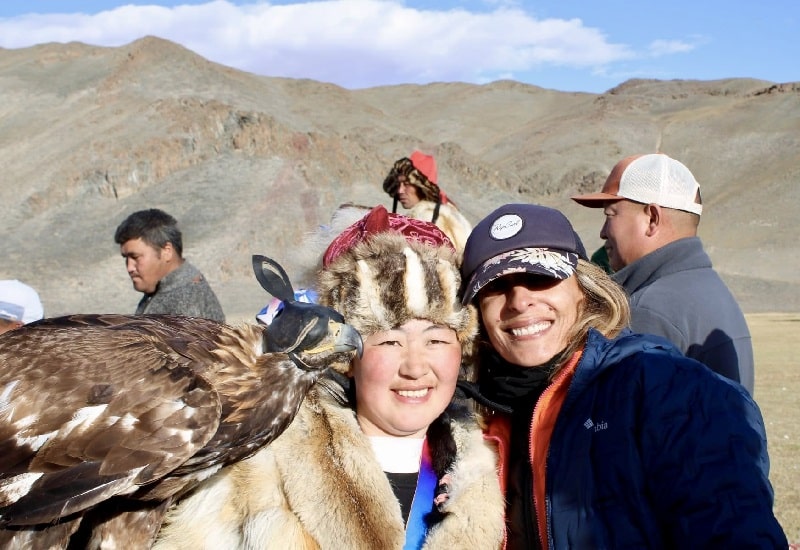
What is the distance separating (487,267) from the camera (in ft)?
8.47

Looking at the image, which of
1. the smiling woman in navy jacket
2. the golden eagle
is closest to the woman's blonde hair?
the smiling woman in navy jacket

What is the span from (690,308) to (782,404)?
32.6ft

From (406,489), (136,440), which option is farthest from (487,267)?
(136,440)

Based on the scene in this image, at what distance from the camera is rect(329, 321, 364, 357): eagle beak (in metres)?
2.36

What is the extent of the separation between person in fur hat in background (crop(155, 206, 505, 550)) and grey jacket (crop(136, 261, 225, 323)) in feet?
9.12

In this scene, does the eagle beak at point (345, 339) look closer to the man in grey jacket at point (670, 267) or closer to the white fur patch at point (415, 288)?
the white fur patch at point (415, 288)

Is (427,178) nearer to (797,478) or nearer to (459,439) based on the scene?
(459,439)

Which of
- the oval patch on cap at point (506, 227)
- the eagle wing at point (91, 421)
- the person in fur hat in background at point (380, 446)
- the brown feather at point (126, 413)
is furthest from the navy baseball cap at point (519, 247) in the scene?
the eagle wing at point (91, 421)

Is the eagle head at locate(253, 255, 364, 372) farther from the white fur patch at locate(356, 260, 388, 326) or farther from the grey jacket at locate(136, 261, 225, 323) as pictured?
the grey jacket at locate(136, 261, 225, 323)

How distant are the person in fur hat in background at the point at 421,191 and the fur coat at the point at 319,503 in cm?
359

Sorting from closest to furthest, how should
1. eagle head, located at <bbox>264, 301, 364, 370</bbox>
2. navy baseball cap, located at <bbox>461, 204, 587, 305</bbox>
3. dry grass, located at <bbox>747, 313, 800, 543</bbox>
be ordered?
eagle head, located at <bbox>264, 301, 364, 370</bbox>
navy baseball cap, located at <bbox>461, 204, 587, 305</bbox>
dry grass, located at <bbox>747, 313, 800, 543</bbox>

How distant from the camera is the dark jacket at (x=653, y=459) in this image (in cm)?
194

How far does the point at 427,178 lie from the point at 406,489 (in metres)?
4.02

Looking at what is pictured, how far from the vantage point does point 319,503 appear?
7.91ft
